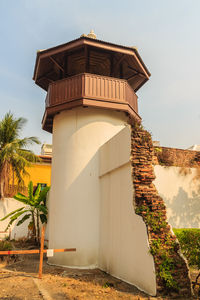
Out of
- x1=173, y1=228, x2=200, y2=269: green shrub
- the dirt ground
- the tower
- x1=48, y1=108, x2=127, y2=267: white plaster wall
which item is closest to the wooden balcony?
the tower

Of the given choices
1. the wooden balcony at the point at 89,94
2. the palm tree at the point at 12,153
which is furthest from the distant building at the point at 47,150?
the wooden balcony at the point at 89,94

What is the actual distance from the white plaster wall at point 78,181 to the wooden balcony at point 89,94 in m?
0.50

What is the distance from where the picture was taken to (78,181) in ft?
36.3

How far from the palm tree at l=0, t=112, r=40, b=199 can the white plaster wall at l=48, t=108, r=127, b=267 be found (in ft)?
30.8

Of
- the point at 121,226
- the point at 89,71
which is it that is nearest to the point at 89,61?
the point at 89,71

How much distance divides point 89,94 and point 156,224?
6.25 metres

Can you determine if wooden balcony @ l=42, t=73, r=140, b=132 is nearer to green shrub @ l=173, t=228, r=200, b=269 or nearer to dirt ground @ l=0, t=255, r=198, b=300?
green shrub @ l=173, t=228, r=200, b=269

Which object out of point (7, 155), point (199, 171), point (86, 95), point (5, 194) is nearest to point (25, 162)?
point (7, 155)

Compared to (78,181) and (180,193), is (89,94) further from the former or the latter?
(180,193)

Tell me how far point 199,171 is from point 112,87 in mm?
7315

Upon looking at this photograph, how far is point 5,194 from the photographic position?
20719 mm

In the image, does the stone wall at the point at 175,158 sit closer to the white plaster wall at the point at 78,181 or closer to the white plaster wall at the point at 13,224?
the white plaster wall at the point at 78,181

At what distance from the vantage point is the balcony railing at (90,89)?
1134 centimetres

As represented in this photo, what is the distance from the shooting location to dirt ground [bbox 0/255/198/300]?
672 centimetres
